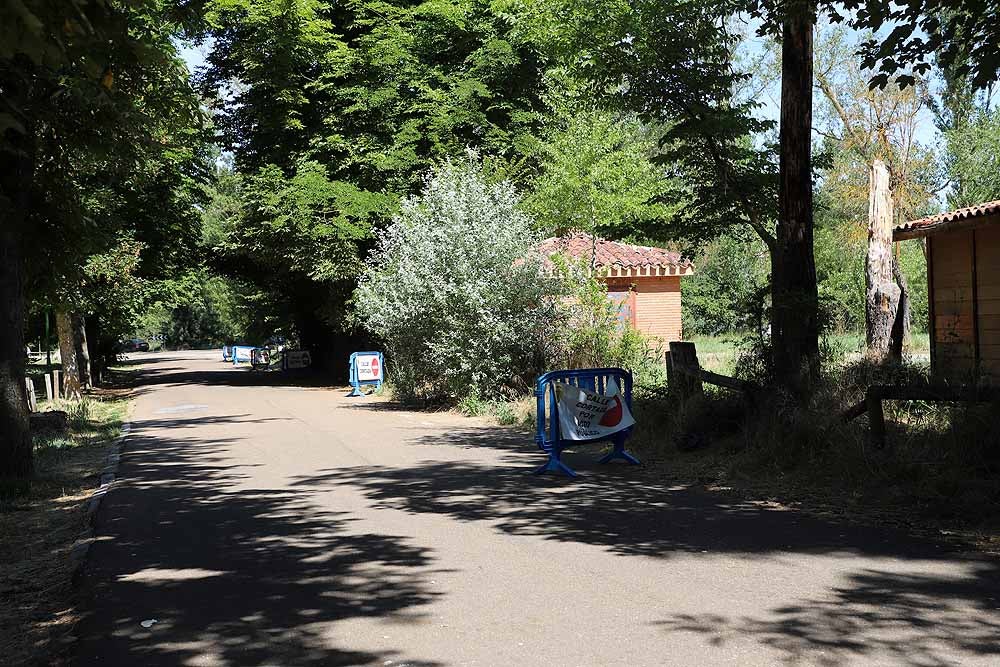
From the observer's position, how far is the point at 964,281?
1574cm

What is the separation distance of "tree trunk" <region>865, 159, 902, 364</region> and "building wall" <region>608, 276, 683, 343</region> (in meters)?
12.9

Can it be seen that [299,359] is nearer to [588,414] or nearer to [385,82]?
[385,82]

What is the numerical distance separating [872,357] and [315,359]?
3342 centimetres

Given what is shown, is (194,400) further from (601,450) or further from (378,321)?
(601,450)

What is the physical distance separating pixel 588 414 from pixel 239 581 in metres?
5.83

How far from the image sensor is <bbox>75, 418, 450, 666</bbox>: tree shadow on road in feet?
17.2

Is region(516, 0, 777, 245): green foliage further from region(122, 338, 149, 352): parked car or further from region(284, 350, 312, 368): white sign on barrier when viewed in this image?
region(122, 338, 149, 352): parked car

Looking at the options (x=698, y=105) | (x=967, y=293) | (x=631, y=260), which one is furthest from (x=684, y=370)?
(x=631, y=260)

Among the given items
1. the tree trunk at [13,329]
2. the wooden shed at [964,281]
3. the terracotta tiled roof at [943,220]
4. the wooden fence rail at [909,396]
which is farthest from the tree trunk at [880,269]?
the tree trunk at [13,329]

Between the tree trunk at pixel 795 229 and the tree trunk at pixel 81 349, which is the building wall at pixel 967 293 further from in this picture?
the tree trunk at pixel 81 349

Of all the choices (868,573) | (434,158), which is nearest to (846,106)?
(434,158)

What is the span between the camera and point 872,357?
1240 centimetres

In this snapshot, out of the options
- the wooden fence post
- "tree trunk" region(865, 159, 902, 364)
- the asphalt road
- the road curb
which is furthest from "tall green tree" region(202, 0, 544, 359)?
the asphalt road

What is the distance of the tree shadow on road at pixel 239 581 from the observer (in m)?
5.23
